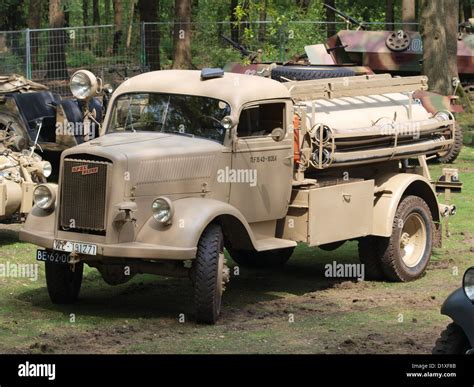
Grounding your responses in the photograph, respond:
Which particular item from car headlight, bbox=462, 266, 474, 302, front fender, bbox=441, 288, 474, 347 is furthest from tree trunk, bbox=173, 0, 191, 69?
car headlight, bbox=462, 266, 474, 302

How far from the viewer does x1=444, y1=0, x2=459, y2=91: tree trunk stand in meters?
26.4

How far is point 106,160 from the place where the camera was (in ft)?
33.0

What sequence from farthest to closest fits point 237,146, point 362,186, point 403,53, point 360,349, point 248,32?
1. point 403,53
2. point 248,32
3. point 362,186
4. point 237,146
5. point 360,349

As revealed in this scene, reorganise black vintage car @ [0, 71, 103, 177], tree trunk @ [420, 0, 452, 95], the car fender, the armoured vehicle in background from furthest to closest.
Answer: the armoured vehicle in background → tree trunk @ [420, 0, 452, 95] → black vintage car @ [0, 71, 103, 177] → the car fender

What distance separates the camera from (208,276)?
1011 cm

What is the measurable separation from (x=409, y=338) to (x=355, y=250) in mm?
4805

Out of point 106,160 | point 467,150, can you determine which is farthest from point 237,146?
point 467,150

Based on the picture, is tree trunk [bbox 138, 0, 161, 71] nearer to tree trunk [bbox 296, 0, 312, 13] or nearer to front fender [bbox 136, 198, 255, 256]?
tree trunk [bbox 296, 0, 312, 13]

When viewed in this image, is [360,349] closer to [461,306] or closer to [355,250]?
[461,306]

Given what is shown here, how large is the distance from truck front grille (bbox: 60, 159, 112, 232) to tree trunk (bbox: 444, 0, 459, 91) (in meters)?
17.0

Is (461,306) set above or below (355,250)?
above

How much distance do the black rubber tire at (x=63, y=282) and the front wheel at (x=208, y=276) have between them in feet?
4.08

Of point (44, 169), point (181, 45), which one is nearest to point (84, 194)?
point (44, 169)

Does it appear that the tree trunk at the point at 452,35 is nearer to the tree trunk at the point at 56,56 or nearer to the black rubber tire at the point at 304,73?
the tree trunk at the point at 56,56
